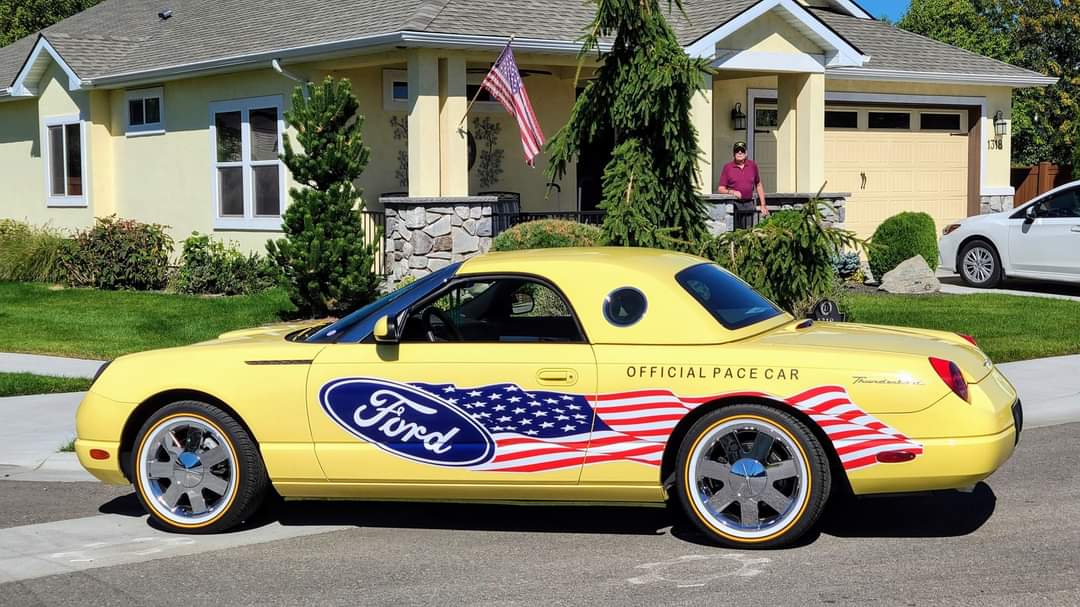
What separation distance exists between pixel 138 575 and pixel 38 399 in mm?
5552

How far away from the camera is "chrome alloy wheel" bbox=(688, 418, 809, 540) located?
6242mm

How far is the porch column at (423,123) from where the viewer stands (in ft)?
53.6

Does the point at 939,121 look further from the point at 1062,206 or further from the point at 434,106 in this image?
the point at 434,106

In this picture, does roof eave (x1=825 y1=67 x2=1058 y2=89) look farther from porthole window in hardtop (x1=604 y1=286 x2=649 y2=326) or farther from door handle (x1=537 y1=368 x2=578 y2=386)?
door handle (x1=537 y1=368 x2=578 y2=386)

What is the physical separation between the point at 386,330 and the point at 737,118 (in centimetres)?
1555

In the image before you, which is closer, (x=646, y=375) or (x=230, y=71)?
(x=646, y=375)

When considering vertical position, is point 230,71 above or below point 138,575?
above

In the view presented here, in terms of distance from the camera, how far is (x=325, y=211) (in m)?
15.0

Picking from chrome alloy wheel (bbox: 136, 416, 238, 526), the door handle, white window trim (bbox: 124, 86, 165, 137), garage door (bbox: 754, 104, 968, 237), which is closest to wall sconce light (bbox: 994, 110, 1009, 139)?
garage door (bbox: 754, 104, 968, 237)

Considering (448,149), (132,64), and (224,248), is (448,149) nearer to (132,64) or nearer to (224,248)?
(224,248)

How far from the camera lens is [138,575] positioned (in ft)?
20.1

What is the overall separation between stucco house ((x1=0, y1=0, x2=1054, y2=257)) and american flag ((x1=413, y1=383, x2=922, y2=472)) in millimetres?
9946

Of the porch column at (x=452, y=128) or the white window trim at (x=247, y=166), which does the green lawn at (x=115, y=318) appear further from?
the porch column at (x=452, y=128)

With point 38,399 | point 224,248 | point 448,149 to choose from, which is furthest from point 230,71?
point 38,399
